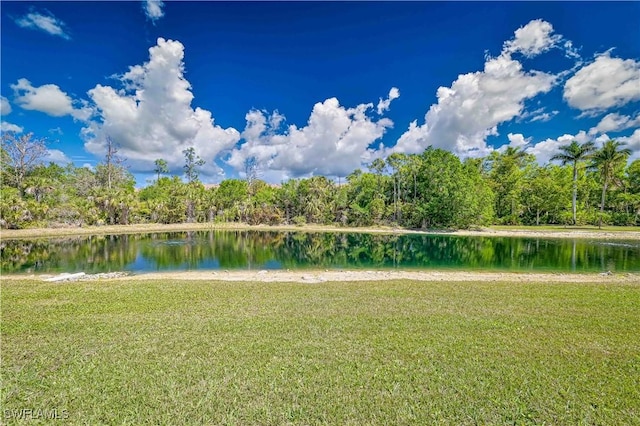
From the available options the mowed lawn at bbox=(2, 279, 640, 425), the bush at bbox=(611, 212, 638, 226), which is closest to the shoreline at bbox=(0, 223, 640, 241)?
the bush at bbox=(611, 212, 638, 226)

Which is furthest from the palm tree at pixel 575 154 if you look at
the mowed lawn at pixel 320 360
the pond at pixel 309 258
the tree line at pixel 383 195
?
the mowed lawn at pixel 320 360

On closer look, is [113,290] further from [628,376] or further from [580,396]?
[628,376]

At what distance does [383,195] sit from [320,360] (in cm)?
5842

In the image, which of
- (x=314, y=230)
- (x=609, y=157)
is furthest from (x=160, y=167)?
(x=609, y=157)

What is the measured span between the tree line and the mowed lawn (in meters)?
44.2

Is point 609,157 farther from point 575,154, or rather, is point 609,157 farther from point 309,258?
point 309,258

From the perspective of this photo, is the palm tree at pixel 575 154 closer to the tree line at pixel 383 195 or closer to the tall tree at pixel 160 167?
→ the tree line at pixel 383 195

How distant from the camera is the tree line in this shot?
158ft

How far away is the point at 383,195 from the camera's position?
6256 centimetres

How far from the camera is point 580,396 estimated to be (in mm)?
4914

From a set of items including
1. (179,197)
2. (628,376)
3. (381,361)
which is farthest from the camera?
(179,197)

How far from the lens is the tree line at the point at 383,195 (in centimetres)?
4806

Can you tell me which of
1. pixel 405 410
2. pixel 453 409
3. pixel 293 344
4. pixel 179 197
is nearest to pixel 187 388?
pixel 293 344

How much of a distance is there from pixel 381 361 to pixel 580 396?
317 centimetres
